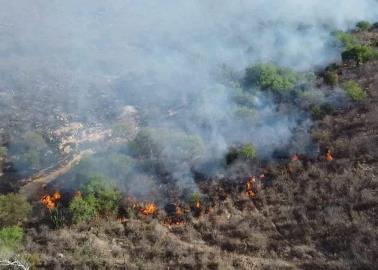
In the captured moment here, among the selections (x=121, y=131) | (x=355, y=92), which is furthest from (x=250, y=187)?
(x=355, y=92)

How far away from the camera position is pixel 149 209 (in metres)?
17.4

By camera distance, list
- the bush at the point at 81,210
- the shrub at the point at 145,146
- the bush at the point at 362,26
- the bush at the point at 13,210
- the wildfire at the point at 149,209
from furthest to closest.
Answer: the bush at the point at 362,26, the shrub at the point at 145,146, the wildfire at the point at 149,209, the bush at the point at 81,210, the bush at the point at 13,210

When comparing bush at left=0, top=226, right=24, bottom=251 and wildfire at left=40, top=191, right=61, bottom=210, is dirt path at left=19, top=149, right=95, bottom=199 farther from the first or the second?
bush at left=0, top=226, right=24, bottom=251

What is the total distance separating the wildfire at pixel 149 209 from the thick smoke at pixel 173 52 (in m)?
2.71

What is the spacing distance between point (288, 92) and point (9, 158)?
39.9ft

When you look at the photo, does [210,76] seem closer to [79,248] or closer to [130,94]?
[130,94]

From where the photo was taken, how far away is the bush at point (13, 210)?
1656cm

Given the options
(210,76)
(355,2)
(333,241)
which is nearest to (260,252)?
(333,241)

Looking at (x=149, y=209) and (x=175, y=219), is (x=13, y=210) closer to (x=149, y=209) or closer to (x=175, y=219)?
(x=149, y=209)

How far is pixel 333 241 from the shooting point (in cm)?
1524

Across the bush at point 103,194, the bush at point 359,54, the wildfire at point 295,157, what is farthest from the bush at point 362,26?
the bush at point 103,194

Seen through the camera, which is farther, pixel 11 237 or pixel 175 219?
pixel 175 219

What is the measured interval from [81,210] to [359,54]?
16.6 m

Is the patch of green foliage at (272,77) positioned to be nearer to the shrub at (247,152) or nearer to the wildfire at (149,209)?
the shrub at (247,152)
